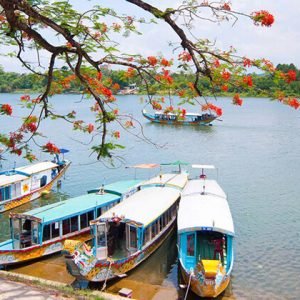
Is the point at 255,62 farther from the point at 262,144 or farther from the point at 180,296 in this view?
the point at 262,144

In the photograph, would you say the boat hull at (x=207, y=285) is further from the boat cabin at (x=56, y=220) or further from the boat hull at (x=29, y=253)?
the boat cabin at (x=56, y=220)

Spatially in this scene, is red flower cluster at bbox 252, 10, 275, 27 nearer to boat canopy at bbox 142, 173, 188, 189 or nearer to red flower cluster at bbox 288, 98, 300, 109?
red flower cluster at bbox 288, 98, 300, 109

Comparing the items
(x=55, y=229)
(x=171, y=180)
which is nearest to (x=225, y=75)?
(x=55, y=229)

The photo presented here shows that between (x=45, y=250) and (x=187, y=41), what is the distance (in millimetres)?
11625

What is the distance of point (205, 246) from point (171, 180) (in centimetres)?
771

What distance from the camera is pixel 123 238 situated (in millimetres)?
15945

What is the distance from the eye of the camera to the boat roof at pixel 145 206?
15352 millimetres

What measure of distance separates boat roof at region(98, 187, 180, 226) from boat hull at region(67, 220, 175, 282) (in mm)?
1192

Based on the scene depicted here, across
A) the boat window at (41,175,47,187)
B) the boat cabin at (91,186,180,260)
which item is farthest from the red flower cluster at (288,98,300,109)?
the boat window at (41,175,47,187)

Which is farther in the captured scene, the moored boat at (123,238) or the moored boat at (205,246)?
the moored boat at (123,238)

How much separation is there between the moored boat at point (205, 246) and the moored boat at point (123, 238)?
4.16 feet

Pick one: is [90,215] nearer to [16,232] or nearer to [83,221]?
[83,221]

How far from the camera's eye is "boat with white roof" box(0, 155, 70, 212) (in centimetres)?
2334

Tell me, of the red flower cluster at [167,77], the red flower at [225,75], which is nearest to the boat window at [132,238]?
Answer: the red flower cluster at [167,77]
